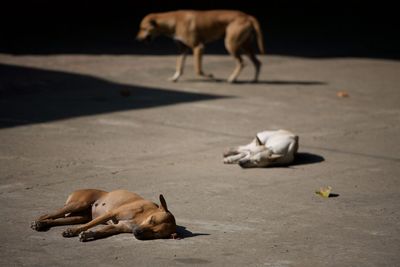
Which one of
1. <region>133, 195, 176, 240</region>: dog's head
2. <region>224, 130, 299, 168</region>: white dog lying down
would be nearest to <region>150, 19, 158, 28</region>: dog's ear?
<region>224, 130, 299, 168</region>: white dog lying down

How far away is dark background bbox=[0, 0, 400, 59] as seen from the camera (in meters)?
19.9

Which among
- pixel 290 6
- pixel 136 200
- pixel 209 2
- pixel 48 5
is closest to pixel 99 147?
pixel 136 200

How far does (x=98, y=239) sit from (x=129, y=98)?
7.41 meters

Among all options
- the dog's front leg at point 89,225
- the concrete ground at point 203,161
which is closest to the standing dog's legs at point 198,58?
the concrete ground at point 203,161

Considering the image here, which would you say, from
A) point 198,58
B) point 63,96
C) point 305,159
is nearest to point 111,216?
point 305,159

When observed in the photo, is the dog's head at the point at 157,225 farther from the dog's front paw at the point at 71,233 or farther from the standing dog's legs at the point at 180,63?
the standing dog's legs at the point at 180,63

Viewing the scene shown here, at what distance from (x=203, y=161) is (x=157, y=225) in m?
3.12

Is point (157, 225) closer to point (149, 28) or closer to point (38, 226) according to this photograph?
point (38, 226)

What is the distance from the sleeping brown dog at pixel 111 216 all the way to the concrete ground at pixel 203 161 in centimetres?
Answer: 9

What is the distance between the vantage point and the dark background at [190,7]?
1992 cm

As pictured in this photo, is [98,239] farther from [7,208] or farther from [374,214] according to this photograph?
[374,214]

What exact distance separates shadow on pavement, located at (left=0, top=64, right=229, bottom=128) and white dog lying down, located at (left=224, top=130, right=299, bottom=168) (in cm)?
331

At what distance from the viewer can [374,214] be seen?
7.34m

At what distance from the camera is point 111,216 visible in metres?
6.42
